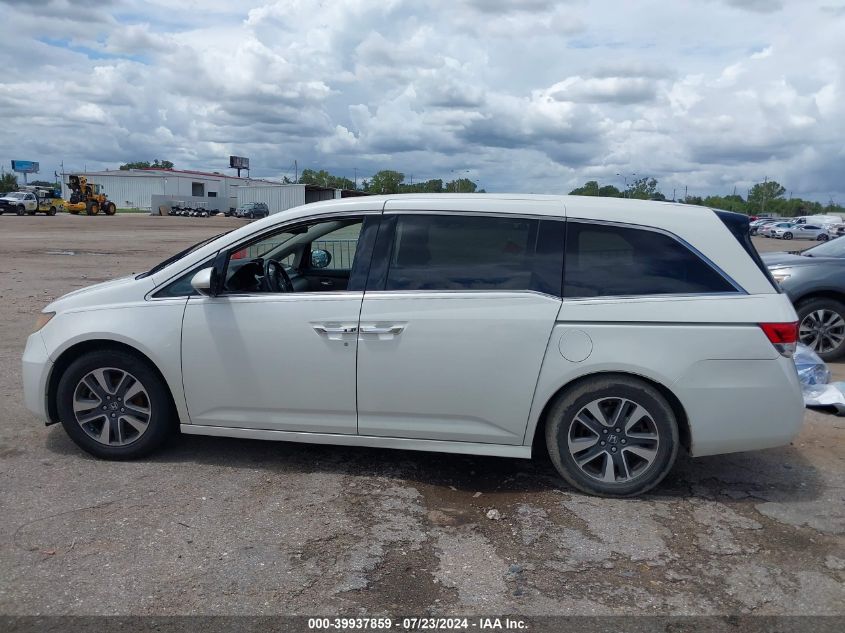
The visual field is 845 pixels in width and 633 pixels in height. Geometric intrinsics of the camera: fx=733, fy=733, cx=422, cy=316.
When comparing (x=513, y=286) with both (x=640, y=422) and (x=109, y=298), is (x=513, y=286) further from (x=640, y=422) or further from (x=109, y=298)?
(x=109, y=298)

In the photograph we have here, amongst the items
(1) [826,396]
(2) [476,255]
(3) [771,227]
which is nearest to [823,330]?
(1) [826,396]

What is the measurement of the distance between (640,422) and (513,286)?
1.09 metres

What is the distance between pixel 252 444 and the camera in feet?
17.2

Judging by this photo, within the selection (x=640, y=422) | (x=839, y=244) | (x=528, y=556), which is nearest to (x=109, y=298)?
(x=528, y=556)

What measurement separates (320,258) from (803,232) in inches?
2265

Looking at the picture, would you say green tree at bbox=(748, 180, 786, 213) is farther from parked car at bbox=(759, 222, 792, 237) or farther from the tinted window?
the tinted window

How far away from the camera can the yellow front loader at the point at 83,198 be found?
61.4m

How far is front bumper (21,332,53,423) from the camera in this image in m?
4.81

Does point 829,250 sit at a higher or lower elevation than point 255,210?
lower

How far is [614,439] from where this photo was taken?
433cm

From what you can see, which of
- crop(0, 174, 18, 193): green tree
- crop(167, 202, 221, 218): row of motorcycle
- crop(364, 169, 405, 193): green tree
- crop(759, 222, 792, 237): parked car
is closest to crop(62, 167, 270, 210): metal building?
crop(0, 174, 18, 193): green tree

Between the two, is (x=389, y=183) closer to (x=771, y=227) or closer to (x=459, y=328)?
(x=459, y=328)

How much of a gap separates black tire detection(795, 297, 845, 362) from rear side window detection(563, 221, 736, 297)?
173 inches

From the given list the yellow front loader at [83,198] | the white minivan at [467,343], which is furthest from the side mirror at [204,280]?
the yellow front loader at [83,198]
